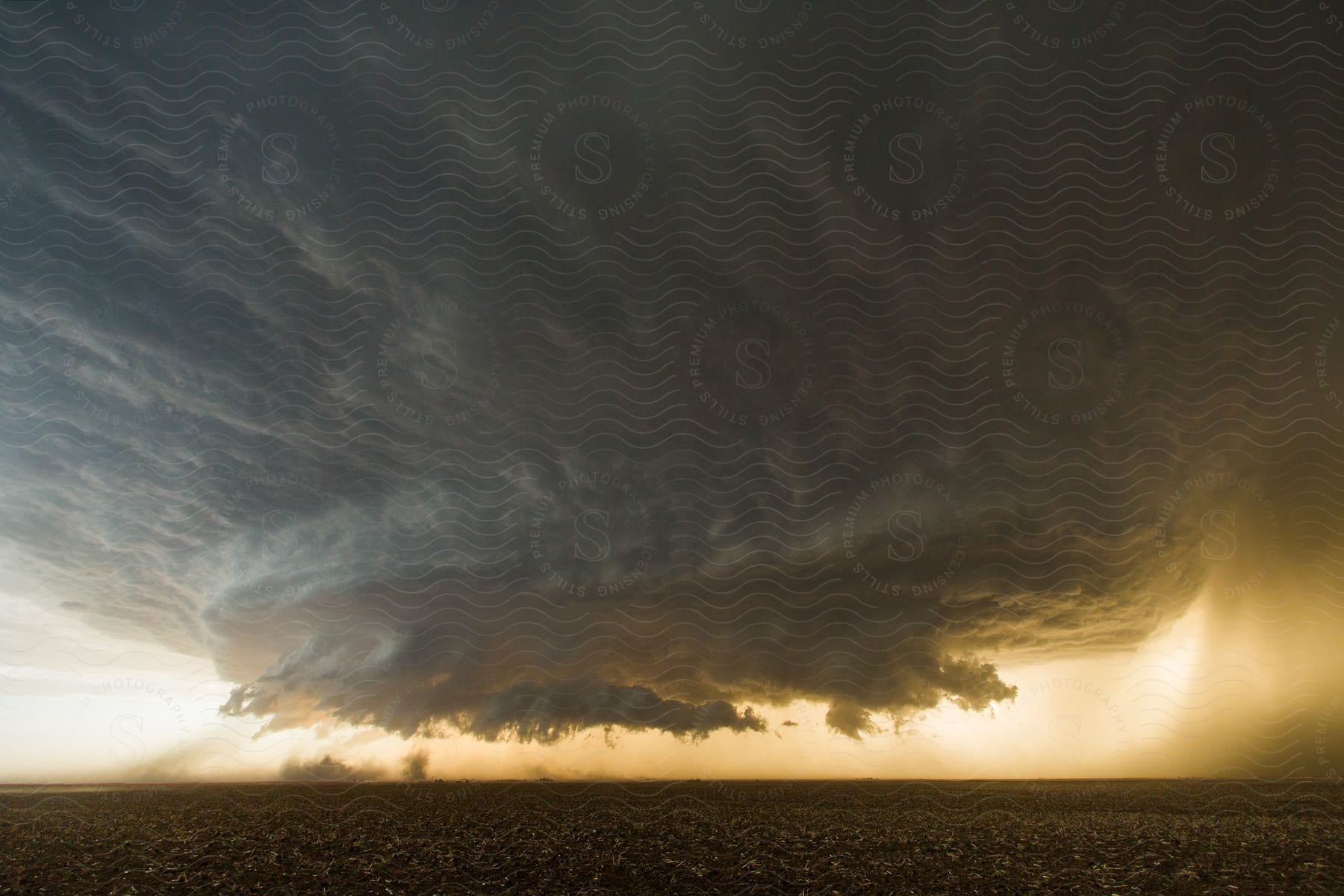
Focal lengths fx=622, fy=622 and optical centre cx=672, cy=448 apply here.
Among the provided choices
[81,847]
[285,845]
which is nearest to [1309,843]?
[285,845]

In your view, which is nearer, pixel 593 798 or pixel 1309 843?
pixel 1309 843

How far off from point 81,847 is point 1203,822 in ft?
80.2

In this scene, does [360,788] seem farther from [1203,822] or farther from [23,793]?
[1203,822]

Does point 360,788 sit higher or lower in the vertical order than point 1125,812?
higher

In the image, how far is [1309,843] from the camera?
497 inches

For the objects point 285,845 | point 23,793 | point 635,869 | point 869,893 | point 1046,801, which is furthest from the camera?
point 1046,801

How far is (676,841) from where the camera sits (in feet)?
41.0

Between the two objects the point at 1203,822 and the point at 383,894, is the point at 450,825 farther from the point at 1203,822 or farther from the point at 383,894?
the point at 1203,822

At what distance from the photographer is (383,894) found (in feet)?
31.3

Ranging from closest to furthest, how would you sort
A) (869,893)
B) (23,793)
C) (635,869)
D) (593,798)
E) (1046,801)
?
(869,893)
(635,869)
(593,798)
(23,793)
(1046,801)

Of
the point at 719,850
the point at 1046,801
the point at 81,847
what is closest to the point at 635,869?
the point at 719,850

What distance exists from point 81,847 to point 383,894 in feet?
24.2

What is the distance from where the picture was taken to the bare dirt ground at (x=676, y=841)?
1008cm

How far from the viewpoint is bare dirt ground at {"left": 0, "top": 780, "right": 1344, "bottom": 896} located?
33.1ft
